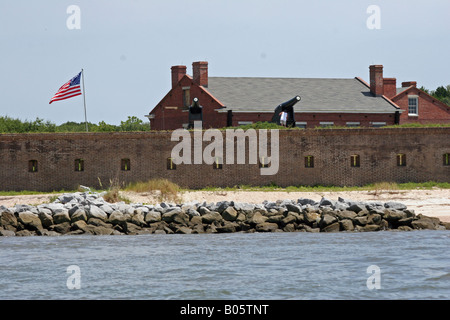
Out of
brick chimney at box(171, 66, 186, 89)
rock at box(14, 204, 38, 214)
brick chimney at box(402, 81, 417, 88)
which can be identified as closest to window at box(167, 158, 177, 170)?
rock at box(14, 204, 38, 214)

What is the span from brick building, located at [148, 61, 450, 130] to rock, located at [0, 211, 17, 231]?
19076 millimetres

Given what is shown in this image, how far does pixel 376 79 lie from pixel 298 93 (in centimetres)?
545

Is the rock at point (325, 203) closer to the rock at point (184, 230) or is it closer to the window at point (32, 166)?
the rock at point (184, 230)

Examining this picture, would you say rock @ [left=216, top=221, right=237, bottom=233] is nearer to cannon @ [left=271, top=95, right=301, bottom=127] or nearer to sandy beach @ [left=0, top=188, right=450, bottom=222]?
sandy beach @ [left=0, top=188, right=450, bottom=222]

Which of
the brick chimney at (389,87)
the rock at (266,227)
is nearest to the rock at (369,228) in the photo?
the rock at (266,227)

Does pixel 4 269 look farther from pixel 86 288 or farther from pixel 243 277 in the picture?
pixel 243 277

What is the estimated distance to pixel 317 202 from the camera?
2831 cm

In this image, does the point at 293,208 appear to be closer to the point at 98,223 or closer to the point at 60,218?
the point at 98,223

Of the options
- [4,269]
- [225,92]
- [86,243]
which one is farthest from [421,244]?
[225,92]

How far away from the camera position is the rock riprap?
26.4m

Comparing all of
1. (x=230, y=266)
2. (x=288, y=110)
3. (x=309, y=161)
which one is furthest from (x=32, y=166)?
(x=230, y=266)

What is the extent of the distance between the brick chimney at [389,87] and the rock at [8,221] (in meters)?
31.2

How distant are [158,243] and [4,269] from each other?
5399 mm
